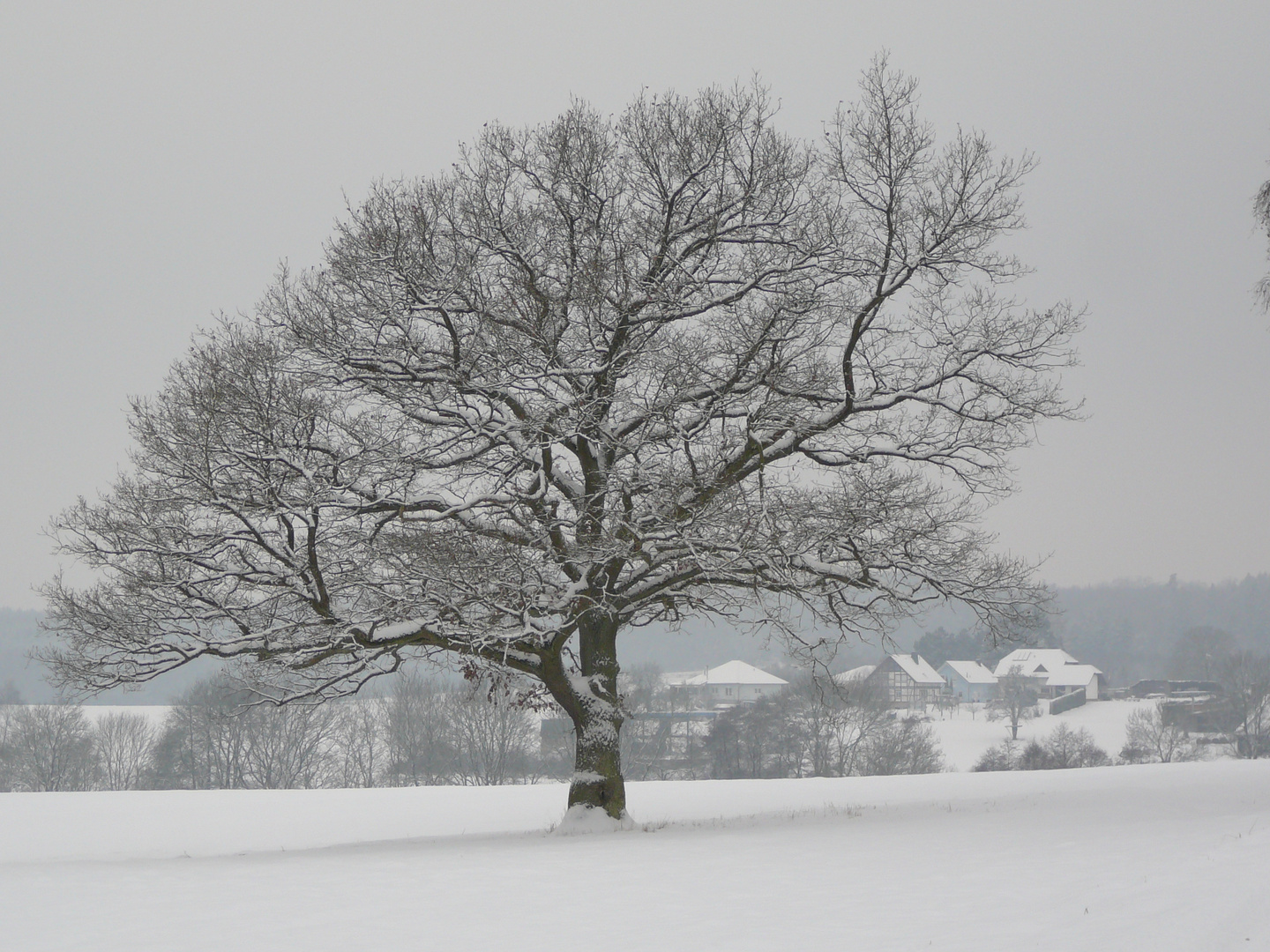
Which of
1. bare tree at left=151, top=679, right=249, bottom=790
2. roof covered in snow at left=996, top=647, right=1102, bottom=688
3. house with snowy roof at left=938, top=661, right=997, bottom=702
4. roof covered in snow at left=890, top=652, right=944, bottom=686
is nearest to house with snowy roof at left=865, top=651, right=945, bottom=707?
roof covered in snow at left=890, top=652, right=944, bottom=686

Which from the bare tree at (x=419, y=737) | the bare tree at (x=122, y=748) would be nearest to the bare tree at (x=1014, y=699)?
the bare tree at (x=419, y=737)

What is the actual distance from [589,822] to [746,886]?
5.91m

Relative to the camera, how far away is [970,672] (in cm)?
12975

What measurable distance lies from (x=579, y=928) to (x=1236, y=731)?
74.6 metres

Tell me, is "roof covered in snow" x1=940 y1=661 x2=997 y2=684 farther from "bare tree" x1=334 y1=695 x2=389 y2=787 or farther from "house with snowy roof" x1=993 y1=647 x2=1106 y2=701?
"bare tree" x1=334 y1=695 x2=389 y2=787

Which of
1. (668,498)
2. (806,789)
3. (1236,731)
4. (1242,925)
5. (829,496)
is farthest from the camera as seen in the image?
(1236,731)

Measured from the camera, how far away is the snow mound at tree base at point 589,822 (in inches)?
559

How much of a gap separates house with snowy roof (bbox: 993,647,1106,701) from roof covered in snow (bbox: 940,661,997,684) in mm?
3210

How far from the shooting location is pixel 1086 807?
13.6 meters

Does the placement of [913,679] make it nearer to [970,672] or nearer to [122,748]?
[970,672]

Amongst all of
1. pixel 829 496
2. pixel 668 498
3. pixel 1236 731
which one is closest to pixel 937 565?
pixel 829 496

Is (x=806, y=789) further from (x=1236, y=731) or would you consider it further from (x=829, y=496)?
(x=1236, y=731)

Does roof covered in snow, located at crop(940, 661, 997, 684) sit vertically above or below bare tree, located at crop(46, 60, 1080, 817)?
below

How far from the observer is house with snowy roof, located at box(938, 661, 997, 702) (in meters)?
128
